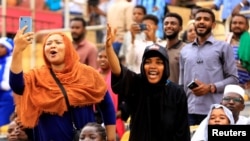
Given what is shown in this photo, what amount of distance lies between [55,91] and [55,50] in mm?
385

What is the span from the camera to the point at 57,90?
8.99 metres

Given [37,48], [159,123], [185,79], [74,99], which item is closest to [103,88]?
[74,99]

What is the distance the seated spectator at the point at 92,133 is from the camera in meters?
8.40

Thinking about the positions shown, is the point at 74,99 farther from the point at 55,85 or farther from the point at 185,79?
the point at 185,79

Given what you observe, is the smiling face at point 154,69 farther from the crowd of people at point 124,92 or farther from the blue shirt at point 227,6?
the blue shirt at point 227,6

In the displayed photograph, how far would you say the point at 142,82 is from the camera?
8500 mm

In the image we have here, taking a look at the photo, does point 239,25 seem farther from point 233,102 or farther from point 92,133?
point 92,133

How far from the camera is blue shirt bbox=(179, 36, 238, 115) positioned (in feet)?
35.1

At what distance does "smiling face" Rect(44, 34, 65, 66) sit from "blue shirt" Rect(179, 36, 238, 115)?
2160 millimetres

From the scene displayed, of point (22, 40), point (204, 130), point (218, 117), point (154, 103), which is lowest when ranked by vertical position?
point (204, 130)

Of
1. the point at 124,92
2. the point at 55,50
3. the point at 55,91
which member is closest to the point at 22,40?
the point at 55,50

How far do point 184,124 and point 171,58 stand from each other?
3183 millimetres

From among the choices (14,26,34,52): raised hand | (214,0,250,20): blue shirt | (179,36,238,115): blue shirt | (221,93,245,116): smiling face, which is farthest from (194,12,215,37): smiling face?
(214,0,250,20): blue shirt

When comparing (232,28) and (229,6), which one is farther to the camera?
(229,6)
